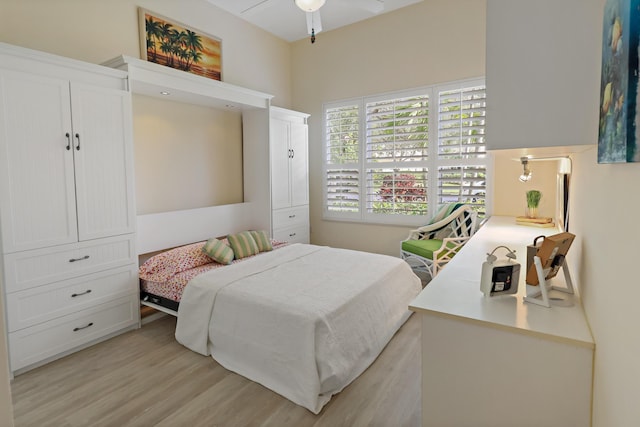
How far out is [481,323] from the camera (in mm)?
1274

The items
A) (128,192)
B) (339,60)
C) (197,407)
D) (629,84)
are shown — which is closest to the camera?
(629,84)

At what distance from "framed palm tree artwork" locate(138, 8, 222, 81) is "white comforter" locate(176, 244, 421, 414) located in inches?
89.8

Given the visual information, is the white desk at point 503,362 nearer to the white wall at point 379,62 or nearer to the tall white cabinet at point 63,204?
the tall white cabinet at point 63,204

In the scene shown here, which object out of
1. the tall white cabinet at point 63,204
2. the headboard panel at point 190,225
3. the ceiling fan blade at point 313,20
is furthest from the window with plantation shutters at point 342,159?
the tall white cabinet at point 63,204

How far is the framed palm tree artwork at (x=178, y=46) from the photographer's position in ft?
11.3

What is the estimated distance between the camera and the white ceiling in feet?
13.4

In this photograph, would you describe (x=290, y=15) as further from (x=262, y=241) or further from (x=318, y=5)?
(x=262, y=241)

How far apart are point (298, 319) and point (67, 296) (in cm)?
180

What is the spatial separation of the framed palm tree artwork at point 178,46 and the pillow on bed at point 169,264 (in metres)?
1.94

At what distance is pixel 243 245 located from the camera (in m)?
3.52

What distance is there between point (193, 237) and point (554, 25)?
3.55 meters

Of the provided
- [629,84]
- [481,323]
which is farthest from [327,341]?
[629,84]

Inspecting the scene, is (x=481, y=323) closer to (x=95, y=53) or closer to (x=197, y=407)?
(x=197, y=407)

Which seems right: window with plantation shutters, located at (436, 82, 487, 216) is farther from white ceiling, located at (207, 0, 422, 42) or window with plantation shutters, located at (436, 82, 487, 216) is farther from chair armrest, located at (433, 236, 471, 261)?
white ceiling, located at (207, 0, 422, 42)
